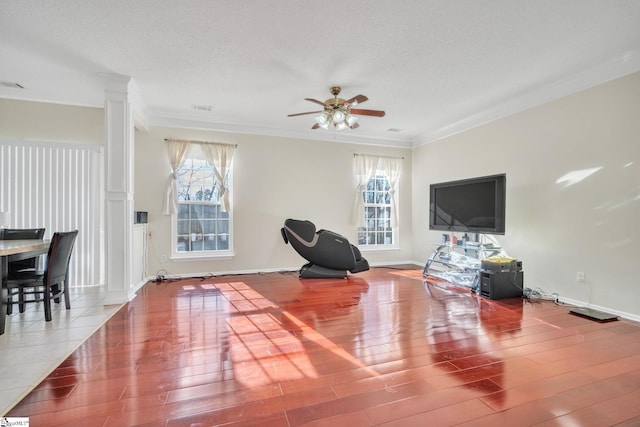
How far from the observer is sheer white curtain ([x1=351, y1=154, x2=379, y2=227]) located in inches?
240

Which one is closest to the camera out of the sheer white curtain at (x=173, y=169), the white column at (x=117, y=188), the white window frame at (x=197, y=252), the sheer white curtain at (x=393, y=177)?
the white column at (x=117, y=188)

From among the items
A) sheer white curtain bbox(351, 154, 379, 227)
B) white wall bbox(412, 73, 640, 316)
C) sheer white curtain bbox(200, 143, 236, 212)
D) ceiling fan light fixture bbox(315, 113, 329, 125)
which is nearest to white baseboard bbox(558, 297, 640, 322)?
white wall bbox(412, 73, 640, 316)

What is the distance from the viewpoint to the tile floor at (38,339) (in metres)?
1.92

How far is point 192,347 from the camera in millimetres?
2436

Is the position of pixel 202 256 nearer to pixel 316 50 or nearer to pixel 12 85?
pixel 12 85

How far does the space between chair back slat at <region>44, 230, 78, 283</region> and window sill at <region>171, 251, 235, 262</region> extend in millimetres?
1817

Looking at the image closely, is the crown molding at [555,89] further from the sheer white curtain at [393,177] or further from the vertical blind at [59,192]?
the vertical blind at [59,192]

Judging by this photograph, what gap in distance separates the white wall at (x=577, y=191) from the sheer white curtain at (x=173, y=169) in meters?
4.91

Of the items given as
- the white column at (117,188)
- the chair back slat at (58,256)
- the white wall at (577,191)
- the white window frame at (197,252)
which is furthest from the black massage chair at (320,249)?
the chair back slat at (58,256)

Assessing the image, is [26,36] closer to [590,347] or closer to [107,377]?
[107,377]

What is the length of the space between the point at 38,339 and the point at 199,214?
9.56ft

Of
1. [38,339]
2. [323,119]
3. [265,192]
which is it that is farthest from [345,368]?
[265,192]

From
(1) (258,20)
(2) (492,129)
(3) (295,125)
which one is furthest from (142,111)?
(2) (492,129)

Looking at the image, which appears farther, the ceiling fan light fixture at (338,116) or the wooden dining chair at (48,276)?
the ceiling fan light fixture at (338,116)
